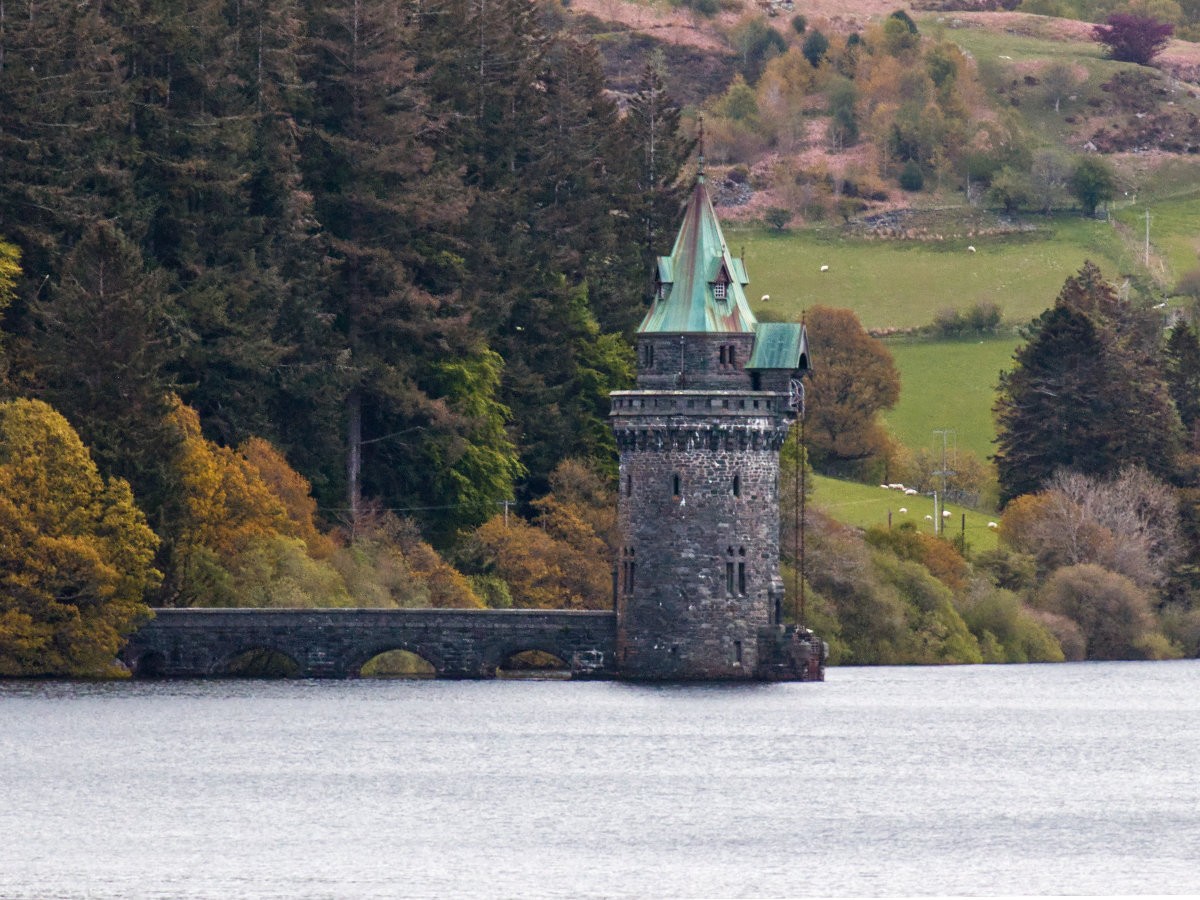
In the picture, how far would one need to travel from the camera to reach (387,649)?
103375 mm

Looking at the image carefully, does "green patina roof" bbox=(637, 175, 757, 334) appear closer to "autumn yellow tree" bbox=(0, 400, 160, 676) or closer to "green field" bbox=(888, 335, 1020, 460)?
"autumn yellow tree" bbox=(0, 400, 160, 676)

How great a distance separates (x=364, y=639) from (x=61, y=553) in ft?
32.5

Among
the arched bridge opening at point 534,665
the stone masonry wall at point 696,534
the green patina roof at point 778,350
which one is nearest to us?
the stone masonry wall at point 696,534

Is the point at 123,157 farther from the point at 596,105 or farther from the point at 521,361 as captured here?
the point at 596,105

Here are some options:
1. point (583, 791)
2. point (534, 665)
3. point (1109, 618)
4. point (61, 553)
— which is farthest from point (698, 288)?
point (1109, 618)

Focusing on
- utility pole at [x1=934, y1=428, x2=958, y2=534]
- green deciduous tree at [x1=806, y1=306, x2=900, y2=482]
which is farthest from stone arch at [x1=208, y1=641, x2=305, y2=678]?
green deciduous tree at [x1=806, y1=306, x2=900, y2=482]

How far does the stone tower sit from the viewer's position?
102000 mm

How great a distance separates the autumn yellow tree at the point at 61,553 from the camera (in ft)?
318

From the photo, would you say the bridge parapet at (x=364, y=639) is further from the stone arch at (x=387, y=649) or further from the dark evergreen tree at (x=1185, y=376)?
the dark evergreen tree at (x=1185, y=376)

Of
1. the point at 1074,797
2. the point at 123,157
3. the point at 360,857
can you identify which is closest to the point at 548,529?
the point at 123,157

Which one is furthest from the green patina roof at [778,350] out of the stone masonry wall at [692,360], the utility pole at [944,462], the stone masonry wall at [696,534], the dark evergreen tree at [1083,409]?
the dark evergreen tree at [1083,409]

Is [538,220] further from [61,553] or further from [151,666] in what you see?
[61,553]

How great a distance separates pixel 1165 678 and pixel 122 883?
61.2 m

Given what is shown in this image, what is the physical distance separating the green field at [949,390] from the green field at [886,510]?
18.8 metres
